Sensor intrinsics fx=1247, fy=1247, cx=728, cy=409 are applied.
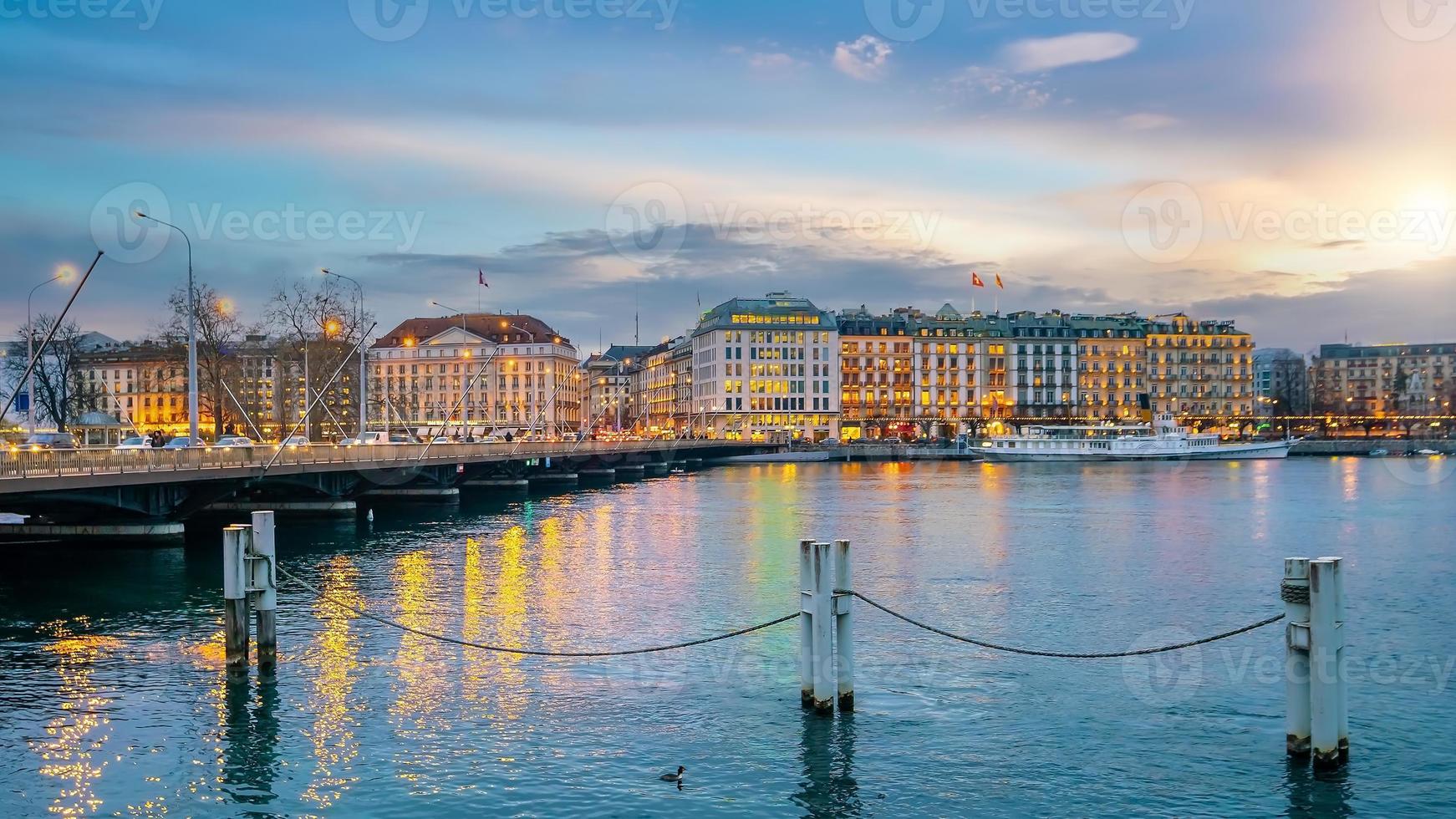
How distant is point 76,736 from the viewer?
23.2m

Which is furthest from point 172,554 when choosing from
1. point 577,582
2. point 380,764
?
point 380,764

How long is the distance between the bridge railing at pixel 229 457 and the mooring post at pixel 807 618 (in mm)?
29328

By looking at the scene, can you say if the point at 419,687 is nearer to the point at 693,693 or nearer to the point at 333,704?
the point at 333,704

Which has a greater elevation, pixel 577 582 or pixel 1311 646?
pixel 1311 646

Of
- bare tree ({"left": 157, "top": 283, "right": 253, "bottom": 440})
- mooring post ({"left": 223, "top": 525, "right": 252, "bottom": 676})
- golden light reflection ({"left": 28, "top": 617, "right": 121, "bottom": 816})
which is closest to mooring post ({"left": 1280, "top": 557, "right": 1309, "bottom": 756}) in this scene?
golden light reflection ({"left": 28, "top": 617, "right": 121, "bottom": 816})

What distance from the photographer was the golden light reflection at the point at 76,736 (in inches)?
784

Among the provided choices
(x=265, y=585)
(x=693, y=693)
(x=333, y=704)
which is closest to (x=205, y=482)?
(x=265, y=585)

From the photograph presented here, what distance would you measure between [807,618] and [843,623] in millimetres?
695

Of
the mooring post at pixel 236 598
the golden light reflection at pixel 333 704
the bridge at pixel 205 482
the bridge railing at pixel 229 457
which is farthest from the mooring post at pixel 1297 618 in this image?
the bridge railing at pixel 229 457

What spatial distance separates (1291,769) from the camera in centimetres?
2089

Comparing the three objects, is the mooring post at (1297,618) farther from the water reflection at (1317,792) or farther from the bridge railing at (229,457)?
the bridge railing at (229,457)

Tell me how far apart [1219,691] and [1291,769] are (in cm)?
658

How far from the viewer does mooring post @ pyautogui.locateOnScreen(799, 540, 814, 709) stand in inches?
851

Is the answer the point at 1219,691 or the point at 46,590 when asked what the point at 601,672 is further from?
the point at 46,590
